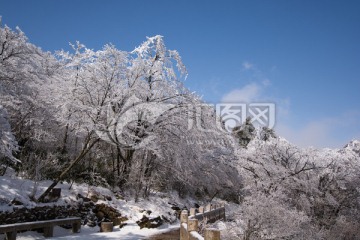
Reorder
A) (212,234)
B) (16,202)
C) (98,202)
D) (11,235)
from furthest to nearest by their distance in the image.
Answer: (98,202) → (16,202) → (11,235) → (212,234)

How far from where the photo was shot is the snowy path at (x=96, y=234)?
33.4 ft

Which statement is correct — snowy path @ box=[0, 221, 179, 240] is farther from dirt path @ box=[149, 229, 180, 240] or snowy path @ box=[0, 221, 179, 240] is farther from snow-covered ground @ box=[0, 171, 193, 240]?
dirt path @ box=[149, 229, 180, 240]

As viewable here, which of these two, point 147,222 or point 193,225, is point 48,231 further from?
point 193,225

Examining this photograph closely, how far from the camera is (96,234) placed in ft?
37.0

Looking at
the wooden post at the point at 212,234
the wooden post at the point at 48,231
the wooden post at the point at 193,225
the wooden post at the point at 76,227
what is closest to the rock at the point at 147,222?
the wooden post at the point at 76,227

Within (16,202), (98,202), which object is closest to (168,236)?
(98,202)

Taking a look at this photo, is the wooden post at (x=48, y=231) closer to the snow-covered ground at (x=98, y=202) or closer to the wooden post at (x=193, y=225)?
the snow-covered ground at (x=98, y=202)

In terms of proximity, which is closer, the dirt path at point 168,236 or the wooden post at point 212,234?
the wooden post at point 212,234

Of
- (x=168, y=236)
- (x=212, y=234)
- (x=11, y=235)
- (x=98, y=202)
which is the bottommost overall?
(x=168, y=236)

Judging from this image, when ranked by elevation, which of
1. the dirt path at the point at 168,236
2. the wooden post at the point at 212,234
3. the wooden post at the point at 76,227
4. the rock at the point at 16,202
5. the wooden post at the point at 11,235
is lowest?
the dirt path at the point at 168,236

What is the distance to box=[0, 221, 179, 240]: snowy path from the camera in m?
10.2

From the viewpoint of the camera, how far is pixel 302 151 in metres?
23.5

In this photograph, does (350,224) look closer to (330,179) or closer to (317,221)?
(317,221)

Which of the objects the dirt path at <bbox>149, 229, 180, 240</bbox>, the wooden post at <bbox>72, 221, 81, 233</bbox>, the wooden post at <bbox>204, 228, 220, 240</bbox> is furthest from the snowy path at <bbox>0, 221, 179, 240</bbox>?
the wooden post at <bbox>204, 228, 220, 240</bbox>
